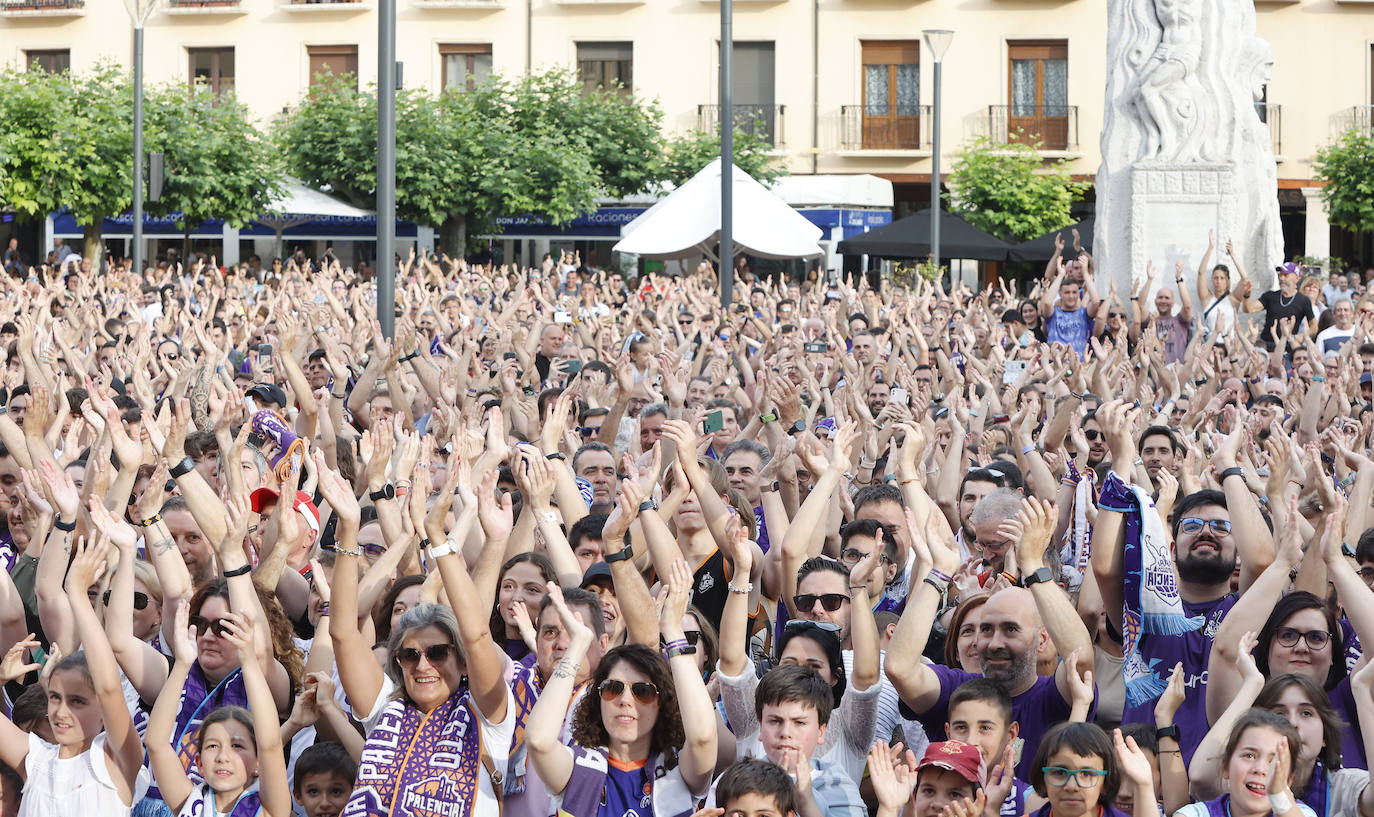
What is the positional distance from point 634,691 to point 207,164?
23.7 meters

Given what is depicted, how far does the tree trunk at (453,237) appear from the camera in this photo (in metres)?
31.7

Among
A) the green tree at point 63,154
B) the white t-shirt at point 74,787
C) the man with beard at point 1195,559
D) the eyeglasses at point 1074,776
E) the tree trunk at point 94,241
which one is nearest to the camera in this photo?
the eyeglasses at point 1074,776

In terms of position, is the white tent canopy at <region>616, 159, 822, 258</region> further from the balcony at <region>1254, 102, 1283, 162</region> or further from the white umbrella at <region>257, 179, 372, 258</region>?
the balcony at <region>1254, 102, 1283, 162</region>

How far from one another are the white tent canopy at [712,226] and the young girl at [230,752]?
1353 cm

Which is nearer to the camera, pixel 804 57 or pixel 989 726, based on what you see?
pixel 989 726

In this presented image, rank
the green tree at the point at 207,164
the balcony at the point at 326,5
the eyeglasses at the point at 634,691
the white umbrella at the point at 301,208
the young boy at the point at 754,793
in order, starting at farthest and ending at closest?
the balcony at the point at 326,5, the white umbrella at the point at 301,208, the green tree at the point at 207,164, the eyeglasses at the point at 634,691, the young boy at the point at 754,793

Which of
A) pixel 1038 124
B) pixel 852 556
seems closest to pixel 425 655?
pixel 852 556

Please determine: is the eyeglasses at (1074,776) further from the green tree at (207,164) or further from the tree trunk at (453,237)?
the tree trunk at (453,237)

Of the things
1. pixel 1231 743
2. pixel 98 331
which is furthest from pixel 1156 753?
pixel 98 331

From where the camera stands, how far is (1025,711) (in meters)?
5.27

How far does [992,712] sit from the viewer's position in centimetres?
494

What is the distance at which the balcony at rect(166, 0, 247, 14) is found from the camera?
37281 millimetres

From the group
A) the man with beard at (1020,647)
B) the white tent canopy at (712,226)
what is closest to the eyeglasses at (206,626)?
the man with beard at (1020,647)

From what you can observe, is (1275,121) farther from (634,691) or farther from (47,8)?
(634,691)
